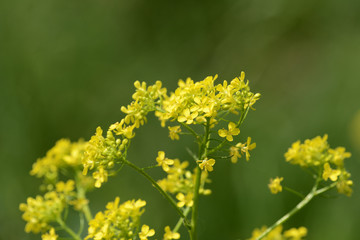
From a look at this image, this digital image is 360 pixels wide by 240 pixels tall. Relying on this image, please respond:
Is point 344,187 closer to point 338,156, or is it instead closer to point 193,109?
point 338,156

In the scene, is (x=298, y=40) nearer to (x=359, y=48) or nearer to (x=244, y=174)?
(x=359, y=48)

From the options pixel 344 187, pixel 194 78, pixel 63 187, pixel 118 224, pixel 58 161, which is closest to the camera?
pixel 118 224

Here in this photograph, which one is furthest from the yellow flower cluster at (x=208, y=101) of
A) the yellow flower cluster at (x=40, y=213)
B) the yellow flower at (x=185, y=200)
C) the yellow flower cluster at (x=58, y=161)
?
the yellow flower cluster at (x=58, y=161)

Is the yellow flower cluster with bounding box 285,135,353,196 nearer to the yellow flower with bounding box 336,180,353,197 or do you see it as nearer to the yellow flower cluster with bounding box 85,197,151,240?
the yellow flower with bounding box 336,180,353,197

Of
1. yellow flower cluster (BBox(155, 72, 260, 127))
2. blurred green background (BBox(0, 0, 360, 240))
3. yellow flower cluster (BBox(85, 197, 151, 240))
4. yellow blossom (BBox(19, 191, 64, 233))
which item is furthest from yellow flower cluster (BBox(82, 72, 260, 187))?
blurred green background (BBox(0, 0, 360, 240))

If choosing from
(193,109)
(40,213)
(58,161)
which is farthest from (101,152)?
(58,161)

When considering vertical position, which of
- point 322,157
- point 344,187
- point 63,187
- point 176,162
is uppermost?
point 63,187
